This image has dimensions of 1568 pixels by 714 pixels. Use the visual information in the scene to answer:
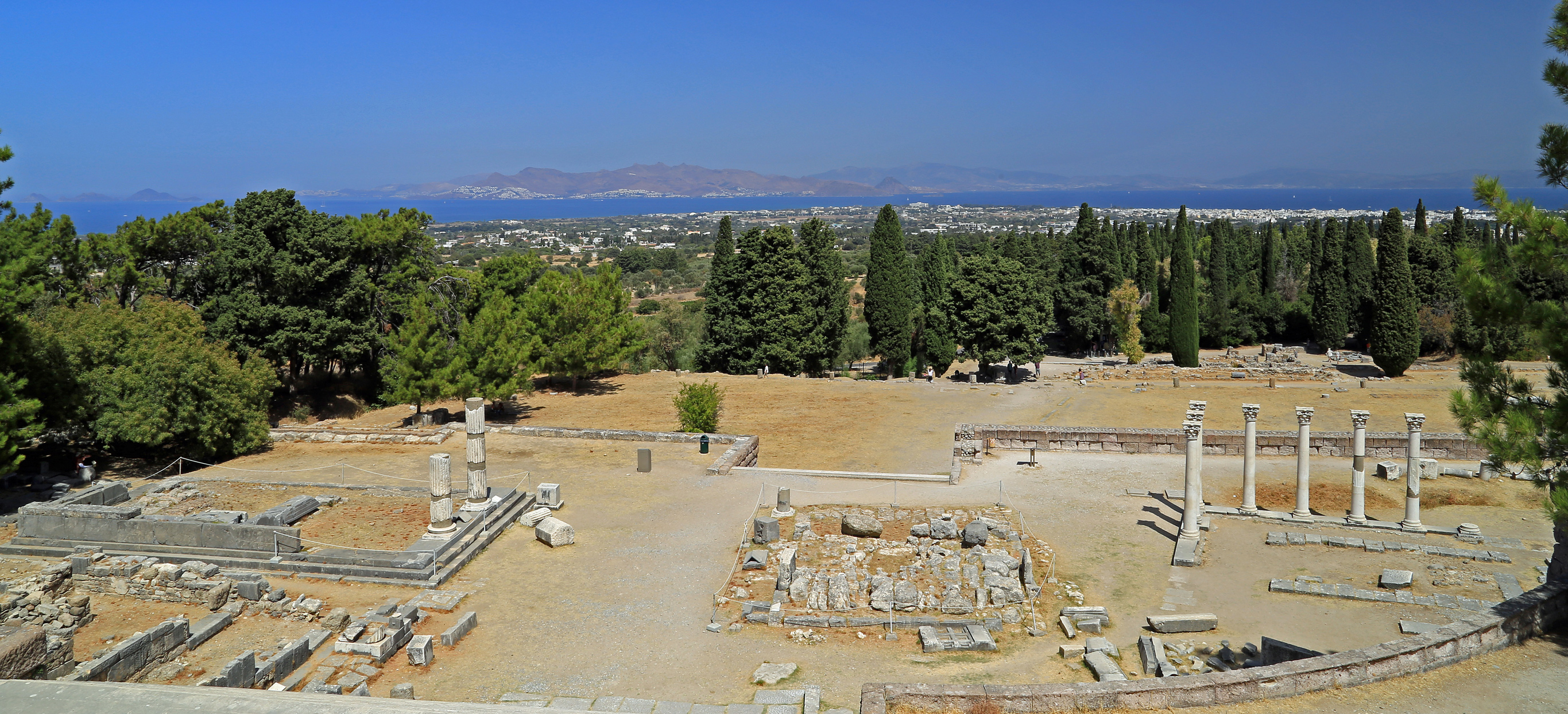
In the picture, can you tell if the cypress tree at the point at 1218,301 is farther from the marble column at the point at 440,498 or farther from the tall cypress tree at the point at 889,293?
the marble column at the point at 440,498

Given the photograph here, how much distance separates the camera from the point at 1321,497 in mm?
22891

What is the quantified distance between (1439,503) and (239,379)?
104ft

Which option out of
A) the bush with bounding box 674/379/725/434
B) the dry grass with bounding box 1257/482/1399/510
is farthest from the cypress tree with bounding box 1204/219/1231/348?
the bush with bounding box 674/379/725/434

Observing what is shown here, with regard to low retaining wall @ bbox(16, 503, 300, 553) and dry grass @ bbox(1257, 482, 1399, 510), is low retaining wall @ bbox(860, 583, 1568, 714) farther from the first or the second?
low retaining wall @ bbox(16, 503, 300, 553)

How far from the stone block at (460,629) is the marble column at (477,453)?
5.20 meters

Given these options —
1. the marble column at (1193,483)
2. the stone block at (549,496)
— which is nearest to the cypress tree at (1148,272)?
the marble column at (1193,483)

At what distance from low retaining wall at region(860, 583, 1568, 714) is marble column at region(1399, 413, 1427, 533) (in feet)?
31.7

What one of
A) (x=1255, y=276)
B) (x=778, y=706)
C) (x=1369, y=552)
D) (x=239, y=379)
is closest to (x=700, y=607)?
(x=778, y=706)

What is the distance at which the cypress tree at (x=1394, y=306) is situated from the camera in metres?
44.4

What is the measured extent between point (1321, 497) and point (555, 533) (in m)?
18.5

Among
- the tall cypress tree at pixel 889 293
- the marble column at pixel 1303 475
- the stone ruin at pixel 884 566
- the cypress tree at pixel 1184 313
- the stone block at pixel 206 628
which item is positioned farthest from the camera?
the cypress tree at pixel 1184 313

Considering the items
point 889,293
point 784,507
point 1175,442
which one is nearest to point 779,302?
point 889,293

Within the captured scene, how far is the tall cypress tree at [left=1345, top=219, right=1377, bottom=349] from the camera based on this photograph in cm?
5622

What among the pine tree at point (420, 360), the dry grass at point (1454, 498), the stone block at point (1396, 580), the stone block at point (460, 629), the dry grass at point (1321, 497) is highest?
the pine tree at point (420, 360)
